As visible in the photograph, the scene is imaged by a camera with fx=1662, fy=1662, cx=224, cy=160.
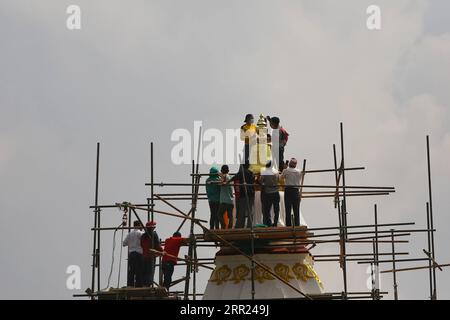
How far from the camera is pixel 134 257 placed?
46750 mm

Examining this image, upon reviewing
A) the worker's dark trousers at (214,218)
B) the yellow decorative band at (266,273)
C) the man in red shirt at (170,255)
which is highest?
the worker's dark trousers at (214,218)

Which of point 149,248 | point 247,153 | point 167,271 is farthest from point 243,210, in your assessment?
point 167,271

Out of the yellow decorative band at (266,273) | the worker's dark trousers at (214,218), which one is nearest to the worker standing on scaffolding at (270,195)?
the worker's dark trousers at (214,218)

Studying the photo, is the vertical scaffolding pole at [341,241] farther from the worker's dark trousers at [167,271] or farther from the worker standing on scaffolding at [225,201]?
the worker's dark trousers at [167,271]

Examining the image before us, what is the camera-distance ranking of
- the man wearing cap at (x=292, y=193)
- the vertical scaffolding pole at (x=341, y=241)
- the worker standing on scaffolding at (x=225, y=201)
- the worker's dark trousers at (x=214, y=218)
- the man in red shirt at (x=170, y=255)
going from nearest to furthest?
the man wearing cap at (x=292, y=193), the worker standing on scaffolding at (x=225, y=201), the worker's dark trousers at (x=214, y=218), the vertical scaffolding pole at (x=341, y=241), the man in red shirt at (x=170, y=255)

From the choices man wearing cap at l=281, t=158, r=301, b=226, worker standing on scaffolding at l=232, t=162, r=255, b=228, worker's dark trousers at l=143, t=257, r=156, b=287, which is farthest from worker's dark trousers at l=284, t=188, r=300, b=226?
worker's dark trousers at l=143, t=257, r=156, b=287

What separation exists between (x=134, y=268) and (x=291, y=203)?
16.3 feet

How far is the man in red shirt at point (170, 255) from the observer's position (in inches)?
1857

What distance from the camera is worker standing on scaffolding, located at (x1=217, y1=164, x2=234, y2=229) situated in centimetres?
4556

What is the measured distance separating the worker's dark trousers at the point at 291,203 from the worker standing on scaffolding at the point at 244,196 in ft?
3.17

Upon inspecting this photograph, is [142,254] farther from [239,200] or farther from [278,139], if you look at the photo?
[278,139]
